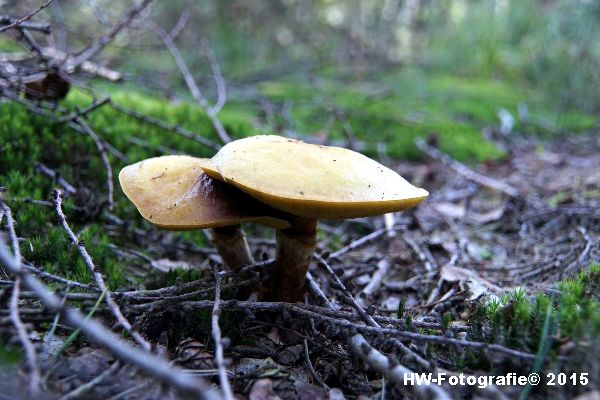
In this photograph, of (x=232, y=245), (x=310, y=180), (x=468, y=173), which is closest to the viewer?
(x=310, y=180)

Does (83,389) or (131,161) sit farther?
(131,161)

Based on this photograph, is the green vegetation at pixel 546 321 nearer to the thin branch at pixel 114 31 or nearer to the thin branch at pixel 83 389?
the thin branch at pixel 83 389

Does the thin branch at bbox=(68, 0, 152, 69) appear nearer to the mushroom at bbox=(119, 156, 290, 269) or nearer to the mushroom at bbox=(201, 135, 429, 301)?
the mushroom at bbox=(119, 156, 290, 269)

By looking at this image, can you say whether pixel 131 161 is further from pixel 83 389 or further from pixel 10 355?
pixel 83 389

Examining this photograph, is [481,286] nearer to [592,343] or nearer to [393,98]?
[592,343]

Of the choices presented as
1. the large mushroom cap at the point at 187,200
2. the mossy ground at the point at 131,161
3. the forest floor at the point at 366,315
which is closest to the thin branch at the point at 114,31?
the mossy ground at the point at 131,161

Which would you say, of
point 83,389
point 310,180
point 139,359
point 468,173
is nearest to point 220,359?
point 139,359

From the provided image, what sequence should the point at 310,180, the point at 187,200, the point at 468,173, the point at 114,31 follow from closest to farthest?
the point at 310,180
the point at 187,200
the point at 114,31
the point at 468,173

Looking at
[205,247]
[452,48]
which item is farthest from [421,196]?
[452,48]
